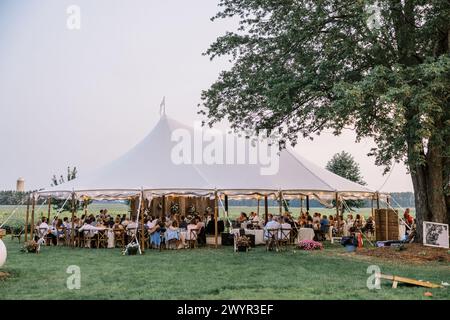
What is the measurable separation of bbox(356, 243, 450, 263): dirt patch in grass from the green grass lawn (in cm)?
55

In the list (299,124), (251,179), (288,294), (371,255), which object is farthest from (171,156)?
(288,294)

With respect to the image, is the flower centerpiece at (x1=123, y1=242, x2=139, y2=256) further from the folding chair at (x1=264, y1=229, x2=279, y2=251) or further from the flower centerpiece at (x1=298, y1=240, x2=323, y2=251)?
the flower centerpiece at (x1=298, y1=240, x2=323, y2=251)

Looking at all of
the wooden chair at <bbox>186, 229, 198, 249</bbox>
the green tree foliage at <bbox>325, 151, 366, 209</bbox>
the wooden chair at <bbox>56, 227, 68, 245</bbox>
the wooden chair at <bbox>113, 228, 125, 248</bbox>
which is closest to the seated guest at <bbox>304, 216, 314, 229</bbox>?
the wooden chair at <bbox>186, 229, 198, 249</bbox>

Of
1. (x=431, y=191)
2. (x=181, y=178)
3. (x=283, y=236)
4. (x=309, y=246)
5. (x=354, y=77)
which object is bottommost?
(x=309, y=246)

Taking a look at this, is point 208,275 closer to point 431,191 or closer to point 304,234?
point 431,191

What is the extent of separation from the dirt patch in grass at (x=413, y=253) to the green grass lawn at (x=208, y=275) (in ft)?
1.80

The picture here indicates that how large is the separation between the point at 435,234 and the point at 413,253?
46.6 inches

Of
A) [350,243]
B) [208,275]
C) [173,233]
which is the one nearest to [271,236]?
[350,243]

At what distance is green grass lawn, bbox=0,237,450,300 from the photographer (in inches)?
300

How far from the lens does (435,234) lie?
13.6 m

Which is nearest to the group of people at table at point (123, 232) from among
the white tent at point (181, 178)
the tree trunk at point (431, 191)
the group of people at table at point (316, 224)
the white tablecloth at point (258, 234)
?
the white tent at point (181, 178)

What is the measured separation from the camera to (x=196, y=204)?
25.1 m
